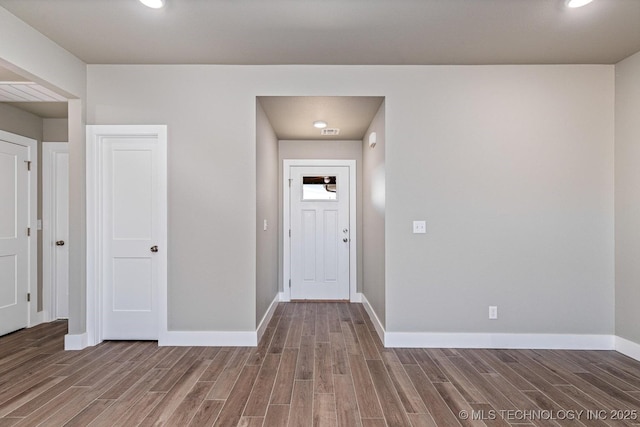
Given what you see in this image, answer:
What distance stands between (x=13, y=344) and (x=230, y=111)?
122 inches

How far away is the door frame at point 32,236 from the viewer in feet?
12.7

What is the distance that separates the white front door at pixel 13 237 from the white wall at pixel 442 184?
1.31 meters

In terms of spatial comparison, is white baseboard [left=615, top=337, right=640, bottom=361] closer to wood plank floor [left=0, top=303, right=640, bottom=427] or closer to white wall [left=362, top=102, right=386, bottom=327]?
wood plank floor [left=0, top=303, right=640, bottom=427]

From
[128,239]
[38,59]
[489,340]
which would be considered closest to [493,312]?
[489,340]

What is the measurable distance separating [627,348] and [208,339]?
12.5ft

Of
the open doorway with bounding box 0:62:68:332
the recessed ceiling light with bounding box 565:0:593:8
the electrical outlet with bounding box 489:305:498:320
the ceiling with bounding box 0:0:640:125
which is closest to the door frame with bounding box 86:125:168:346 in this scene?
the ceiling with bounding box 0:0:640:125

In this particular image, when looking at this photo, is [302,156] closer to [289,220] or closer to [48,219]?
[289,220]

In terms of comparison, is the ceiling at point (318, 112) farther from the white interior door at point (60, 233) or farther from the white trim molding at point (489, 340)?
the white interior door at point (60, 233)

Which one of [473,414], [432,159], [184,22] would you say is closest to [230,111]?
[184,22]

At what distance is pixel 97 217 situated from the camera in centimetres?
327

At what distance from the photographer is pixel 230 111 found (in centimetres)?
327

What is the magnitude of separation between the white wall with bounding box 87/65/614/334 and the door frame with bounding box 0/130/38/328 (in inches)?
52.0

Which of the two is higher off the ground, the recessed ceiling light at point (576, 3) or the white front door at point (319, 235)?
the recessed ceiling light at point (576, 3)

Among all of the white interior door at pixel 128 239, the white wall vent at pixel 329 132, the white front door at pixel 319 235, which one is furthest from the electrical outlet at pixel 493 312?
the white interior door at pixel 128 239
